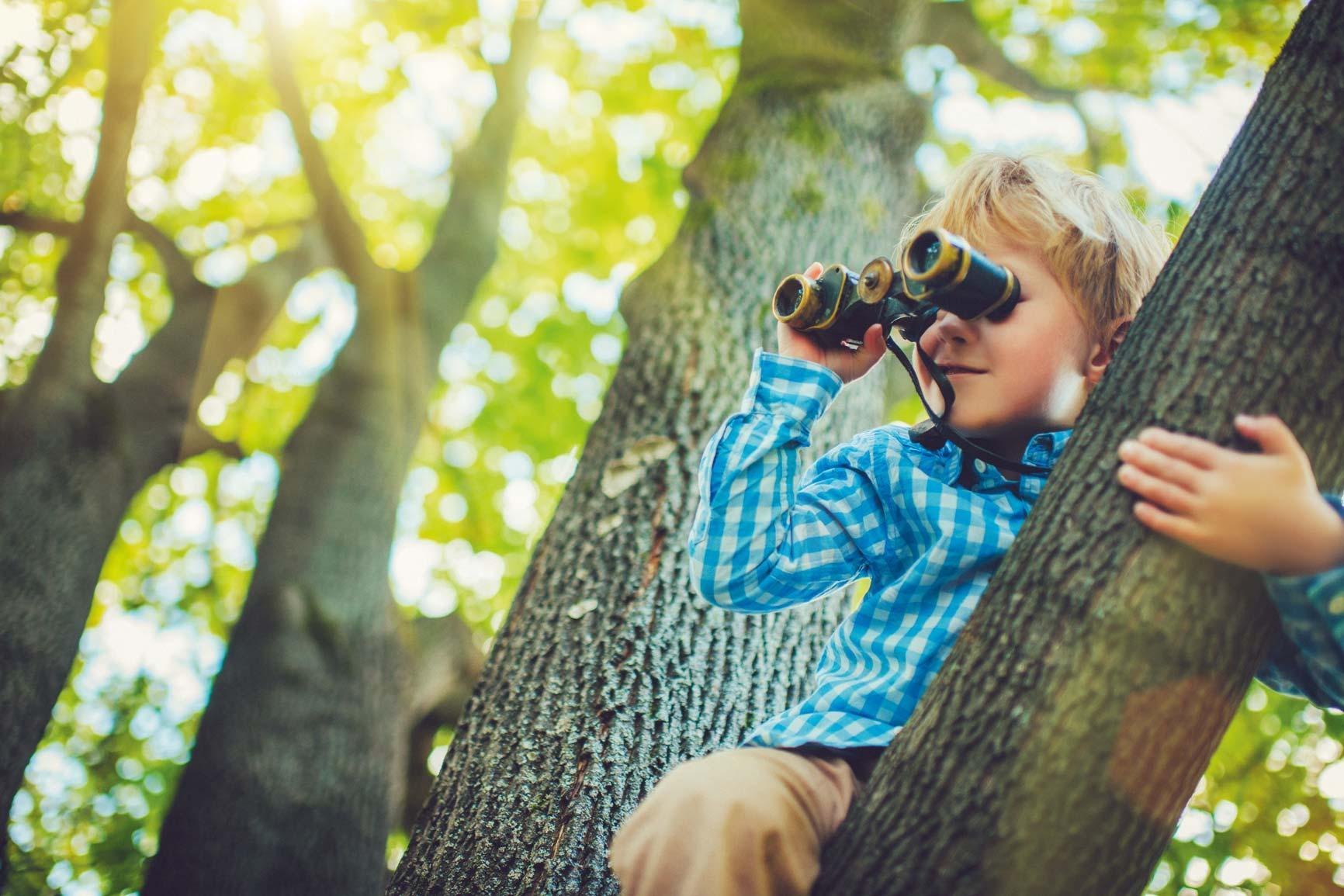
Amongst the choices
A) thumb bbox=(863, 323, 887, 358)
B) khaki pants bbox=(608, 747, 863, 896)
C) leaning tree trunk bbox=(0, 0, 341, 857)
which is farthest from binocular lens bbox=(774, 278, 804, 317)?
leaning tree trunk bbox=(0, 0, 341, 857)

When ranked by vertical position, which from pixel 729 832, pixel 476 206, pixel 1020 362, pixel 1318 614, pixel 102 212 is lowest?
pixel 729 832

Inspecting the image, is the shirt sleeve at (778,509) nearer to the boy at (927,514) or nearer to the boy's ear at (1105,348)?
the boy at (927,514)

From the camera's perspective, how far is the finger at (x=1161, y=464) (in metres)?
1.06

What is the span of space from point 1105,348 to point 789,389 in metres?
0.65

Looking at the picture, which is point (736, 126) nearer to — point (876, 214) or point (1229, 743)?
point (876, 214)

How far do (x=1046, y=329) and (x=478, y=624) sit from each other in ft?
24.4

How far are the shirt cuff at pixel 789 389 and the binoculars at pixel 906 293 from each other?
0.09 meters

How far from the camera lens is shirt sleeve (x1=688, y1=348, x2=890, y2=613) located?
1.47 m

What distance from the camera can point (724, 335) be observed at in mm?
2832

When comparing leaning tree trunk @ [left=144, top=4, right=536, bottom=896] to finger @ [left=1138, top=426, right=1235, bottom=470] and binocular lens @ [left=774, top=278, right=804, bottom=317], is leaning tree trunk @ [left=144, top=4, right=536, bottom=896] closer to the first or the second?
binocular lens @ [left=774, top=278, right=804, bottom=317]

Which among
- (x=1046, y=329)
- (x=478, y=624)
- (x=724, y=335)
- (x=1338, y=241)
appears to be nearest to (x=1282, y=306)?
(x=1338, y=241)

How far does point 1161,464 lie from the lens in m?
1.08

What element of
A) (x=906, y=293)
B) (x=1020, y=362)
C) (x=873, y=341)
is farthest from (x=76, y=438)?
(x=1020, y=362)

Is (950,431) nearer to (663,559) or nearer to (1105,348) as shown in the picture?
(1105,348)
